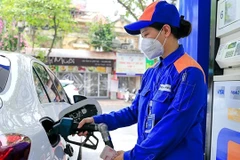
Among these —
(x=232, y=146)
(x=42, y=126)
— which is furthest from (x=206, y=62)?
(x=42, y=126)

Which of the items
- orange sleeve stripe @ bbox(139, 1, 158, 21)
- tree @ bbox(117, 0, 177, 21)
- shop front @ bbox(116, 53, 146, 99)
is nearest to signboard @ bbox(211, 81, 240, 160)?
orange sleeve stripe @ bbox(139, 1, 158, 21)

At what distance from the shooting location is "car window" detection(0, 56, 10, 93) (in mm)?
2010

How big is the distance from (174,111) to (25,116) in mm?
854

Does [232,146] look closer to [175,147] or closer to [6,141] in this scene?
[175,147]

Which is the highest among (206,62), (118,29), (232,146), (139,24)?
(118,29)

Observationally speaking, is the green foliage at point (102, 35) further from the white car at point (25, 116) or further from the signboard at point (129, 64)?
the white car at point (25, 116)

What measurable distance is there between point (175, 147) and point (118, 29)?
72.8 ft

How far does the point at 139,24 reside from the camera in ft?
5.61

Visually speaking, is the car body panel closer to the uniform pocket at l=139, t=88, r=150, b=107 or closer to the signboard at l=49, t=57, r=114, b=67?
the uniform pocket at l=139, t=88, r=150, b=107

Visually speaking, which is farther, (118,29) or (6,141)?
(118,29)

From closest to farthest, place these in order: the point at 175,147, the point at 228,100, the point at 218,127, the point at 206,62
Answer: the point at 175,147 < the point at 228,100 < the point at 218,127 < the point at 206,62

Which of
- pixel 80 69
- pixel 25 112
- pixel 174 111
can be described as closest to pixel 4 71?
pixel 25 112

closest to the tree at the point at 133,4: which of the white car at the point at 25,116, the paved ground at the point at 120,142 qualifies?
the paved ground at the point at 120,142

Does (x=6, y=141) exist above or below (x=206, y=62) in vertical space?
below
